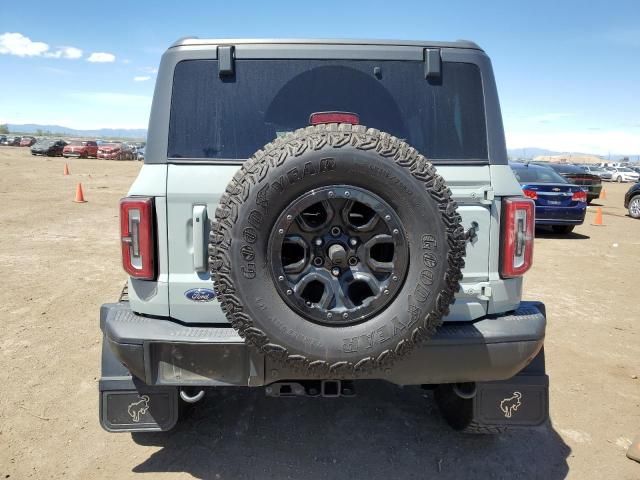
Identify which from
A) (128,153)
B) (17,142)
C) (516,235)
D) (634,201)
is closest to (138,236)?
(516,235)

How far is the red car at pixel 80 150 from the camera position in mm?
44281

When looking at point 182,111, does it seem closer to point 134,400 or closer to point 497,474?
point 134,400

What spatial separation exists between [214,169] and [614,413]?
3254mm

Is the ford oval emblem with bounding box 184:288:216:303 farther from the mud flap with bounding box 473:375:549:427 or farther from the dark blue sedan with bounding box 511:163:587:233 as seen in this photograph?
the dark blue sedan with bounding box 511:163:587:233

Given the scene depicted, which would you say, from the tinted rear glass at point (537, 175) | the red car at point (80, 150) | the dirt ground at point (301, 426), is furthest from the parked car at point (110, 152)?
the dirt ground at point (301, 426)

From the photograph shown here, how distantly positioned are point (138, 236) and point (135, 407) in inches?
38.3

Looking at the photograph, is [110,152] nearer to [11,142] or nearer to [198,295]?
[11,142]

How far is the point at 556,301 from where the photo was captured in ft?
21.3

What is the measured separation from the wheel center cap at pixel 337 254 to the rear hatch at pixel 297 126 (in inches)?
26.6

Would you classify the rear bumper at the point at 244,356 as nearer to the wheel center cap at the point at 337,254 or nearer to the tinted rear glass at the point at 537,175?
the wheel center cap at the point at 337,254

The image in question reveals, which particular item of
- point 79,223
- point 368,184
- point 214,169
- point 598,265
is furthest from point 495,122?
point 79,223

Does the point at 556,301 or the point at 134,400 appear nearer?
the point at 134,400

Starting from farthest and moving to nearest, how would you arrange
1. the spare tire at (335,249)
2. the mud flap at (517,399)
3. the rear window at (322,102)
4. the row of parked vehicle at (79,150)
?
the row of parked vehicle at (79,150) → the mud flap at (517,399) → the rear window at (322,102) → the spare tire at (335,249)

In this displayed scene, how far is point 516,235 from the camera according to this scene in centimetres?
270
